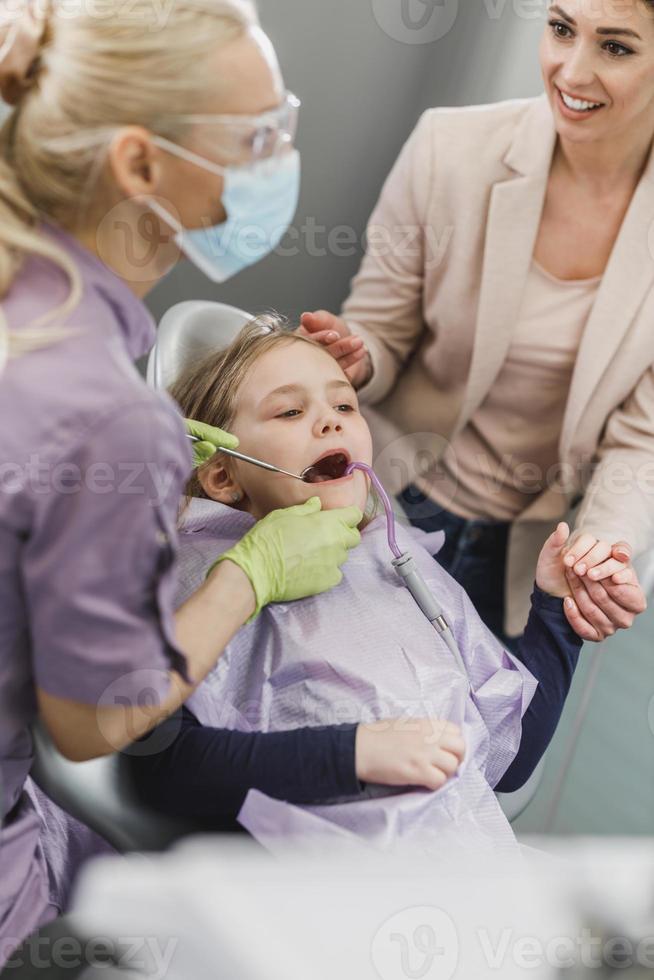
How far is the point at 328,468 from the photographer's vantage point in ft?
4.12

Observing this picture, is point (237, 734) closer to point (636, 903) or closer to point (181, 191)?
point (636, 903)

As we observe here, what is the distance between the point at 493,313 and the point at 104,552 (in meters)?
0.93

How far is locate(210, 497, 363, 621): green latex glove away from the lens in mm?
1051

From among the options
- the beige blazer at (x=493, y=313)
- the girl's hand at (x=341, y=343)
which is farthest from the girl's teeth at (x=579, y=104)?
the girl's hand at (x=341, y=343)

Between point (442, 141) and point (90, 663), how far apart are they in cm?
107

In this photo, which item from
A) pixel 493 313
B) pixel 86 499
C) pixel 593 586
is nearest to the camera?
pixel 86 499

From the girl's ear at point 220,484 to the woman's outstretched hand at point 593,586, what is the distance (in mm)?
378

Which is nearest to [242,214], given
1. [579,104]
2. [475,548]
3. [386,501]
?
[386,501]

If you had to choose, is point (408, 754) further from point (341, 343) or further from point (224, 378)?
point (341, 343)

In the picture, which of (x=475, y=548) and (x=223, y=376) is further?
(x=475, y=548)

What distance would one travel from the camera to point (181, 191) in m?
0.84

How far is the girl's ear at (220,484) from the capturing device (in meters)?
1.28

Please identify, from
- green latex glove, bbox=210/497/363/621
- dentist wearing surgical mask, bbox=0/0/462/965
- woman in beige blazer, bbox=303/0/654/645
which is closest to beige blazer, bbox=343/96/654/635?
woman in beige blazer, bbox=303/0/654/645

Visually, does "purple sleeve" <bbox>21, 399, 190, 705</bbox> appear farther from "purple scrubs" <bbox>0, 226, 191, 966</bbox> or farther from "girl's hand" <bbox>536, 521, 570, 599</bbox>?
"girl's hand" <bbox>536, 521, 570, 599</bbox>
